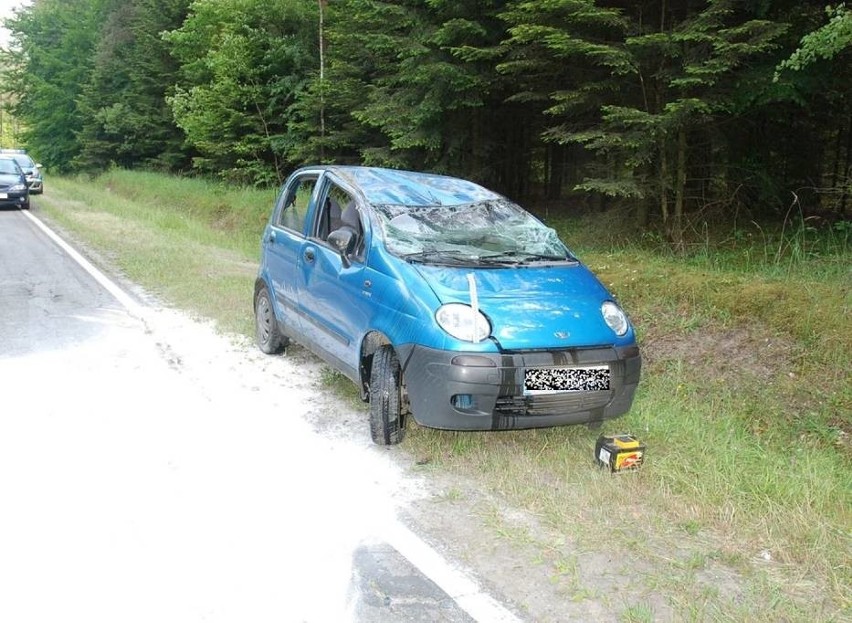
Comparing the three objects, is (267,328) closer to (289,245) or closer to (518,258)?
(289,245)

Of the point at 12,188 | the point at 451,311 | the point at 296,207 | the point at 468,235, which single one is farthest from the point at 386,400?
the point at 12,188

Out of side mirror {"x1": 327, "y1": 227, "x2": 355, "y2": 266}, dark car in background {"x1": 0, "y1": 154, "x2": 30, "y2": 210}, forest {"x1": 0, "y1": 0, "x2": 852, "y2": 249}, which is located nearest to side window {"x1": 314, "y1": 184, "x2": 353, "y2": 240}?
side mirror {"x1": 327, "y1": 227, "x2": 355, "y2": 266}

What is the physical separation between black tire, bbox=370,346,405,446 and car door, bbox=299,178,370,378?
0.34 m

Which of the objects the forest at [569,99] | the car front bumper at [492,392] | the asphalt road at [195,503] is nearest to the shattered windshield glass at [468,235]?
the car front bumper at [492,392]

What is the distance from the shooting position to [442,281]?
16.1ft

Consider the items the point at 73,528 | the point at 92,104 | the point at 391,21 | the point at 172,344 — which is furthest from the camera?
the point at 92,104

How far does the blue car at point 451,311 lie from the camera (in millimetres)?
4594

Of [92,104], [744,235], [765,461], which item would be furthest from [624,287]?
[92,104]

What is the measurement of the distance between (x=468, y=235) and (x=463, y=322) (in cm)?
129

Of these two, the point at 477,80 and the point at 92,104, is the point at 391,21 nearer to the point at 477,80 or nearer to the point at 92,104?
the point at 477,80

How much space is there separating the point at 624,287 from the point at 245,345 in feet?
13.7

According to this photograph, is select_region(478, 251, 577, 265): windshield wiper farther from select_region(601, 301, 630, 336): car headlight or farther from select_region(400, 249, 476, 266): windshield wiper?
select_region(601, 301, 630, 336): car headlight

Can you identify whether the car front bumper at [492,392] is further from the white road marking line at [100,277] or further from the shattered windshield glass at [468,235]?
the white road marking line at [100,277]

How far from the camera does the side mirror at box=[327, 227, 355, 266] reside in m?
5.49
